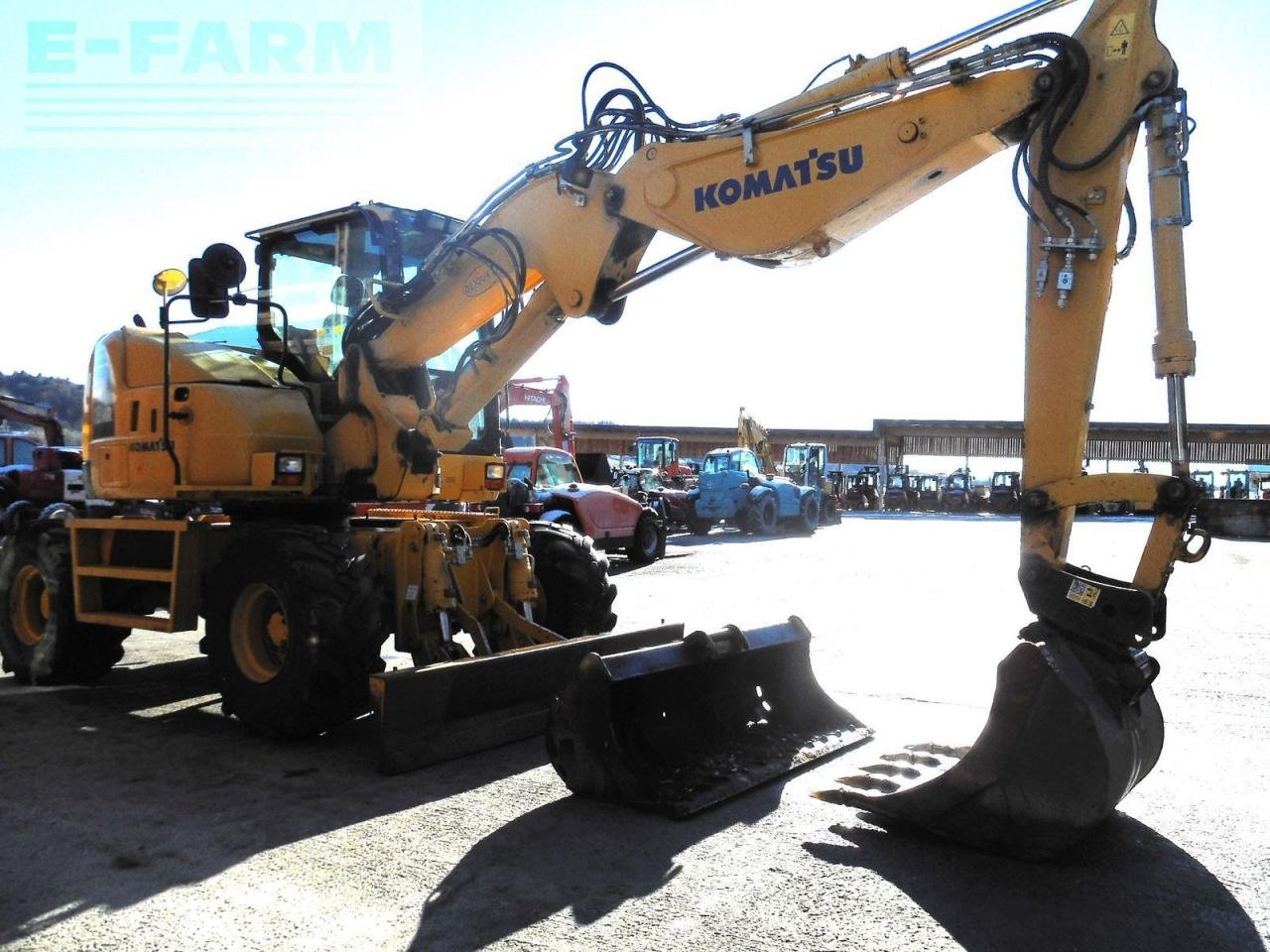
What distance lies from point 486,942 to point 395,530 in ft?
10.1

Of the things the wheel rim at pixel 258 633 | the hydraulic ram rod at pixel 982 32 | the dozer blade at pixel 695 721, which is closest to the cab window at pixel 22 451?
the wheel rim at pixel 258 633

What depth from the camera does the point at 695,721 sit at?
5.12 meters

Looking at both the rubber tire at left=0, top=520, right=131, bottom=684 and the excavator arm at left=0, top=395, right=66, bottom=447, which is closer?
the rubber tire at left=0, top=520, right=131, bottom=684

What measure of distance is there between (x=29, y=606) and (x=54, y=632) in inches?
26.1

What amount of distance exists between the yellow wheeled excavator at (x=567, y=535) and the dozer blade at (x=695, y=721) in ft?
0.06

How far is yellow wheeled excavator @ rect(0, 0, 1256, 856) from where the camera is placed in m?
3.92

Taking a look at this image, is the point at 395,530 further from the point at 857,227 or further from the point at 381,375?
the point at 857,227

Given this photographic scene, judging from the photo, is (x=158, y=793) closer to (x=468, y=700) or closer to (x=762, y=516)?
(x=468, y=700)

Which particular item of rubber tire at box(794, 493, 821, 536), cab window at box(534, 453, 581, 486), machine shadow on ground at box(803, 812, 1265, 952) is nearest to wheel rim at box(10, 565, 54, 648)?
machine shadow on ground at box(803, 812, 1265, 952)

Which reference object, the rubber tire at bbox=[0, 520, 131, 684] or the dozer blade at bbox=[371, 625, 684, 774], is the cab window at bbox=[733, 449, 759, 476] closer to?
the rubber tire at bbox=[0, 520, 131, 684]

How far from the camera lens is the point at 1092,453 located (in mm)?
49250

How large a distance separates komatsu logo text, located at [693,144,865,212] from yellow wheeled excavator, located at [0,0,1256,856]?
0.02m

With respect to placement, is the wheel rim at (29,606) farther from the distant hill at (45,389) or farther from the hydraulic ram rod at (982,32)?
the distant hill at (45,389)

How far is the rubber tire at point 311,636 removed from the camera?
5277 millimetres
